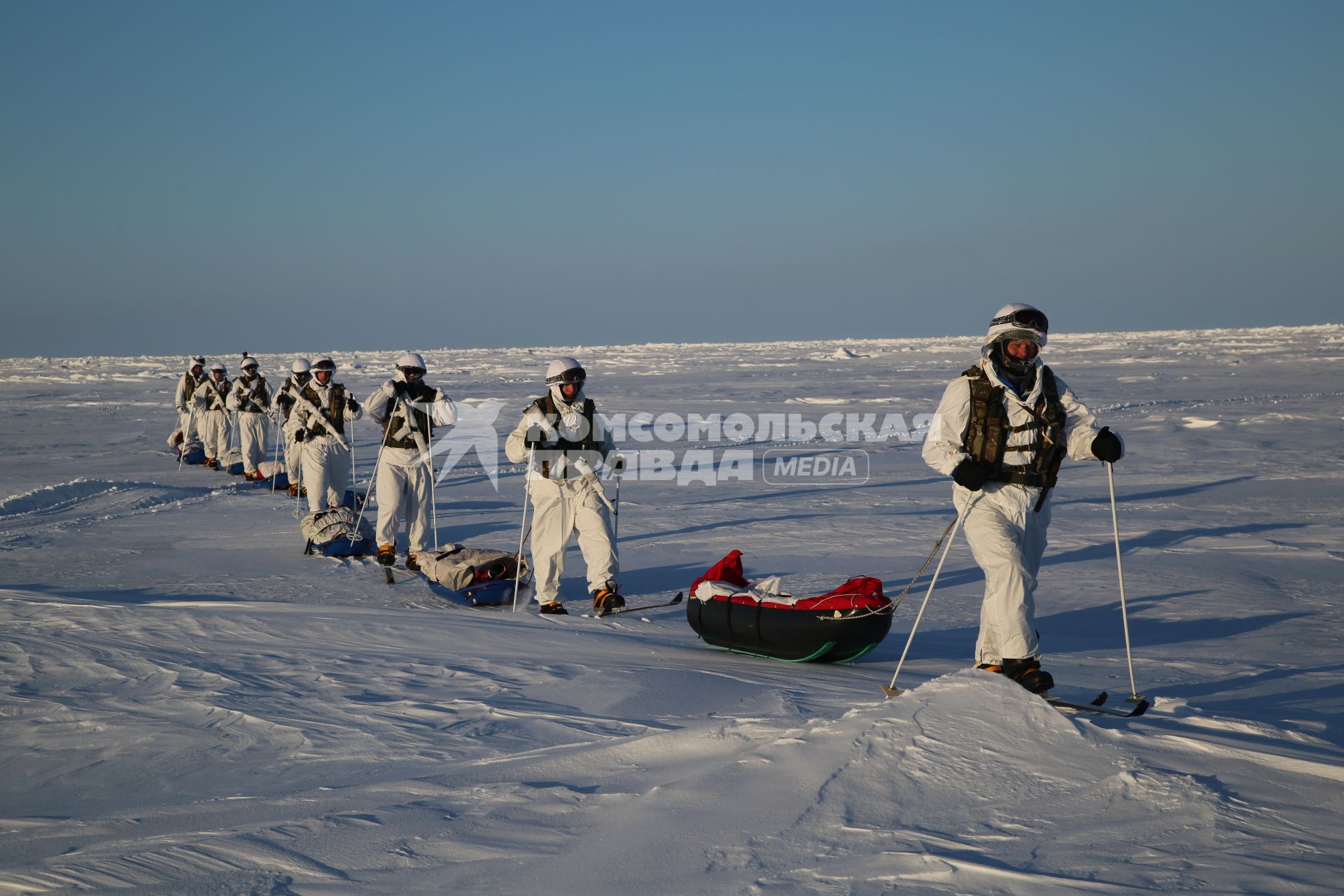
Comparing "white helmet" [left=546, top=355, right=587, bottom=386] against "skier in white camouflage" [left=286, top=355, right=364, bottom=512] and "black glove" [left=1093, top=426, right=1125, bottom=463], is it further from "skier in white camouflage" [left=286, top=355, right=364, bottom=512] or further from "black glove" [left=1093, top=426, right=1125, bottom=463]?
"skier in white camouflage" [left=286, top=355, right=364, bottom=512]

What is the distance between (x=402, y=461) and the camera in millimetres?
11078

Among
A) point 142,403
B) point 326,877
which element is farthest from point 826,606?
point 142,403

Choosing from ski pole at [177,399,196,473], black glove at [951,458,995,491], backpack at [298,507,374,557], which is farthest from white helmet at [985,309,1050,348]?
ski pole at [177,399,196,473]

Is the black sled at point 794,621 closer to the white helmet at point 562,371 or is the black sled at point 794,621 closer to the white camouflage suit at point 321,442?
the white helmet at point 562,371

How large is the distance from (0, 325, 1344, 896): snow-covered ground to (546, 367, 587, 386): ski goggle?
2.13 metres

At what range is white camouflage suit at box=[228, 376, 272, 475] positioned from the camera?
1947 cm

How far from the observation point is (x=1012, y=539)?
18.6 feet

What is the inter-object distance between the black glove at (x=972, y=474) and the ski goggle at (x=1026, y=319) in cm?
84

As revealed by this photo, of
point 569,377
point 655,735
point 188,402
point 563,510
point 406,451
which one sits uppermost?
point 569,377

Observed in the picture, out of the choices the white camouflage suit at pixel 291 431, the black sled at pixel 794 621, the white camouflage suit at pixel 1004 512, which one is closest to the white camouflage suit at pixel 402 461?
the white camouflage suit at pixel 291 431

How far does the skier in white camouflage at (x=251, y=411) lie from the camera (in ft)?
63.8

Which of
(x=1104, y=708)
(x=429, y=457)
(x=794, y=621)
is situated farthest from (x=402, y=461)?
(x=1104, y=708)

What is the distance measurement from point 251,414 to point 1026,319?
56.5ft

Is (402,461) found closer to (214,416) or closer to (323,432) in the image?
(323,432)
